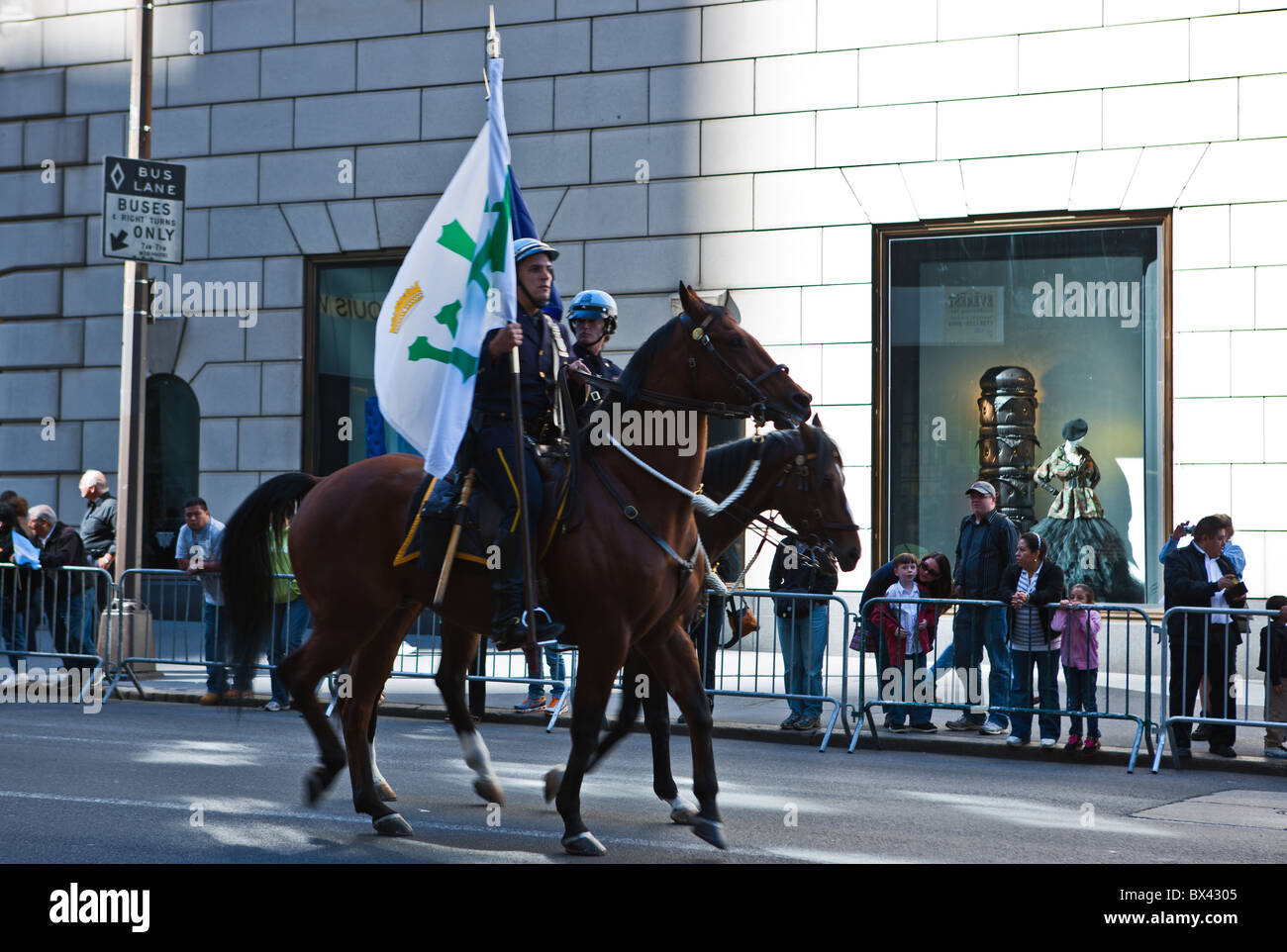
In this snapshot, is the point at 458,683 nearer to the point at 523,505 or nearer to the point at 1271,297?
the point at 523,505

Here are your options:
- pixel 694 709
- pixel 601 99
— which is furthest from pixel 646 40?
pixel 694 709

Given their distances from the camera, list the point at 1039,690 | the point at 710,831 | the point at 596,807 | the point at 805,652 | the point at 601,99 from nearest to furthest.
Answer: the point at 710,831 < the point at 596,807 < the point at 1039,690 < the point at 805,652 < the point at 601,99

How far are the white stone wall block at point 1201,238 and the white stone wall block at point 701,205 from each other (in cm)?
439

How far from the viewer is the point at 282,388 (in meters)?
18.0

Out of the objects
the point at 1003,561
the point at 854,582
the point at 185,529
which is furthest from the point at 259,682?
A: the point at 1003,561

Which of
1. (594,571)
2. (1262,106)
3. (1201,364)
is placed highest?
(1262,106)

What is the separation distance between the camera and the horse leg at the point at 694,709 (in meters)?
6.89

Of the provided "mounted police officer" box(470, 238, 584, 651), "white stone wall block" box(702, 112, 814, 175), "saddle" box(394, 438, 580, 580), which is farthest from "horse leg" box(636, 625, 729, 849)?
"white stone wall block" box(702, 112, 814, 175)

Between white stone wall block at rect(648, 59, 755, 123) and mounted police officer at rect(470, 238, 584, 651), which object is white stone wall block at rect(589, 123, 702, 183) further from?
mounted police officer at rect(470, 238, 584, 651)

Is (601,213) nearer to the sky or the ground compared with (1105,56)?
nearer to the ground

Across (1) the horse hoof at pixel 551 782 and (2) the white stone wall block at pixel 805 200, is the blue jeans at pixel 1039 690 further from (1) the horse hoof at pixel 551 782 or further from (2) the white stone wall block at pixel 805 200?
(2) the white stone wall block at pixel 805 200

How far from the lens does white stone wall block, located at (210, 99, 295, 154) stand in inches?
717

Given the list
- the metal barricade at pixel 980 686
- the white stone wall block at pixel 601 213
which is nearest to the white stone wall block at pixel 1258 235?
the metal barricade at pixel 980 686

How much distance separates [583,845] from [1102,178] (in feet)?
34.8
